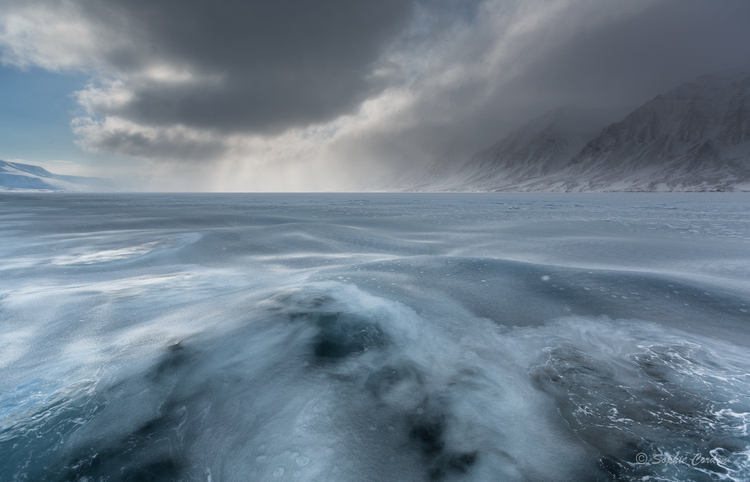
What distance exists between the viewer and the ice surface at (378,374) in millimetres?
2268

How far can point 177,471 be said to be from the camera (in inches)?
85.2

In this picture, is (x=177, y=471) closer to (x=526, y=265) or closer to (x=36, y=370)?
(x=36, y=370)

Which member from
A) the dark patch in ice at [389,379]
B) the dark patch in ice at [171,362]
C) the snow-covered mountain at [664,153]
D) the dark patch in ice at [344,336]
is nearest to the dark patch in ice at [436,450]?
the dark patch in ice at [389,379]

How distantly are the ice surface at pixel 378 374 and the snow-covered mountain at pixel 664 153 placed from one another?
132m

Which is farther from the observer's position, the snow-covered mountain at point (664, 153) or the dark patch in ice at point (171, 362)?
the snow-covered mountain at point (664, 153)

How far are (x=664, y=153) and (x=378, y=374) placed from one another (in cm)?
18703

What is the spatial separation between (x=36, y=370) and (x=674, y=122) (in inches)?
8498

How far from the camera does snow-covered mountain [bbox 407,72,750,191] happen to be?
112938 millimetres

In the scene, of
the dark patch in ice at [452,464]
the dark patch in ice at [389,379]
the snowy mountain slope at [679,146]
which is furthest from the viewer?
the snowy mountain slope at [679,146]

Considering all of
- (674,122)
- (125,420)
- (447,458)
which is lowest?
(447,458)

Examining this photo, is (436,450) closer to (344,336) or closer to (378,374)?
(378,374)

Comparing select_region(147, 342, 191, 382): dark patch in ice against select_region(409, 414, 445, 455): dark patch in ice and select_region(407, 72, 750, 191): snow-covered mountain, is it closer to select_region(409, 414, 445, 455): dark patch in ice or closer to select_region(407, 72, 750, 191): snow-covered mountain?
select_region(409, 414, 445, 455): dark patch in ice

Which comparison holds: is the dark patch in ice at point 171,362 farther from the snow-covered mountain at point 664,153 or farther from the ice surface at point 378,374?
the snow-covered mountain at point 664,153

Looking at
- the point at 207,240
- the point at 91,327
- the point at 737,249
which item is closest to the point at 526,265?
the point at 737,249
